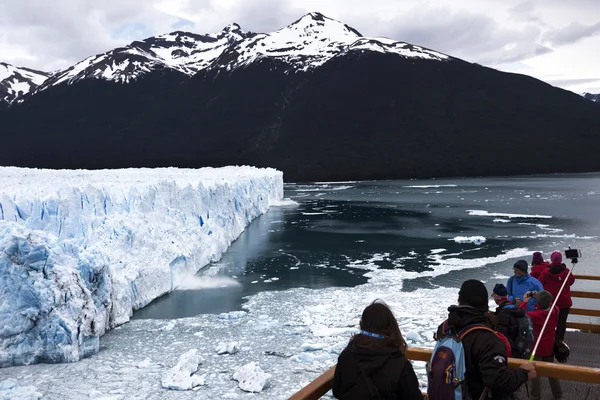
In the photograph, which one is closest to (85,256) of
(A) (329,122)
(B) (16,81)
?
(A) (329,122)

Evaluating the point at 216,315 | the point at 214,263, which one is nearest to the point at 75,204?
the point at 216,315

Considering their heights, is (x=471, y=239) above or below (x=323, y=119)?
below

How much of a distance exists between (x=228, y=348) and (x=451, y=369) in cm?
531

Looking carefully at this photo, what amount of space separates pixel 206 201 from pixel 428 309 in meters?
9.00

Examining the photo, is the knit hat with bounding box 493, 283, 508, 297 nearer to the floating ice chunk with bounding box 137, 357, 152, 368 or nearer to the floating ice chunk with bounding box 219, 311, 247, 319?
the floating ice chunk with bounding box 137, 357, 152, 368

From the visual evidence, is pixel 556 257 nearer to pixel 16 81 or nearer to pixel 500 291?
pixel 500 291

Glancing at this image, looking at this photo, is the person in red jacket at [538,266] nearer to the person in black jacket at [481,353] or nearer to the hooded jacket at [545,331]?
the hooded jacket at [545,331]

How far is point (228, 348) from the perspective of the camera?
23.4ft

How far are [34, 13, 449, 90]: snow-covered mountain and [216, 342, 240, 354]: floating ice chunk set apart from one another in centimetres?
12751

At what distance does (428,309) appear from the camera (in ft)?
29.3

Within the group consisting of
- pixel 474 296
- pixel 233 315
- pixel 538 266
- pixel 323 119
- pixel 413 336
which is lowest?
pixel 233 315

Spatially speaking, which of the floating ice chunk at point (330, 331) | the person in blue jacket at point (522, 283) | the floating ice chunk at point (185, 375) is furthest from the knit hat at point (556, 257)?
the floating ice chunk at point (185, 375)

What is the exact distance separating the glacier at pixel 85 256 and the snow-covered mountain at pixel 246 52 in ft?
402

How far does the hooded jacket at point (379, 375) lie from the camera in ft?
6.82
